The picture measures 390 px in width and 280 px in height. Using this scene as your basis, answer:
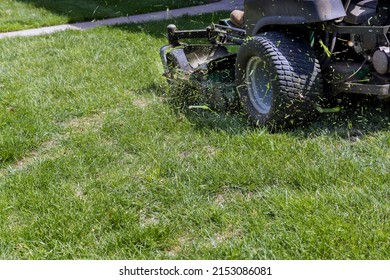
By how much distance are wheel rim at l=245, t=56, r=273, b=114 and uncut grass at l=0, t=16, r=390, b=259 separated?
7.1 inches

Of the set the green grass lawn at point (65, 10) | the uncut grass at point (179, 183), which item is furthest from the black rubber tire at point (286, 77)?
Answer: the green grass lawn at point (65, 10)

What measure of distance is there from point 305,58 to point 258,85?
1.86 ft

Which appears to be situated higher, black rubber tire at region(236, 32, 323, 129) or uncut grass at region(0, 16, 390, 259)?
black rubber tire at region(236, 32, 323, 129)

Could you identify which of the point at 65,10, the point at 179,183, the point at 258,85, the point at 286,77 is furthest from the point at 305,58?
the point at 65,10

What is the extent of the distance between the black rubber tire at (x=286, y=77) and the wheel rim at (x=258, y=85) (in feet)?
0.04

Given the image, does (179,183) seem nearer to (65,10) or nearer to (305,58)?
(305,58)

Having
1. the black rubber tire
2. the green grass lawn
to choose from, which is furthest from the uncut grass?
the green grass lawn

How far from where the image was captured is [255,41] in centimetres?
434

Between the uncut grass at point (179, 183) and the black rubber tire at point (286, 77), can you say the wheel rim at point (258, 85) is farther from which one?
the uncut grass at point (179, 183)

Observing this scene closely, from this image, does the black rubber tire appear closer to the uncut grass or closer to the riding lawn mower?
the riding lawn mower

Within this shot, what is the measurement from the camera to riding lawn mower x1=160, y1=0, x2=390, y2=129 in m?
3.90

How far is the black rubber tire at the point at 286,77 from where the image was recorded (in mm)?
4090

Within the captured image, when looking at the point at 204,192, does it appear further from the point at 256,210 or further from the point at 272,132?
the point at 272,132

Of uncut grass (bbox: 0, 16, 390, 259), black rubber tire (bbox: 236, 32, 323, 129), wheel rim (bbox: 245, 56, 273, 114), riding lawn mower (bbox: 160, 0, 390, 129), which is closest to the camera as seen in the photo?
uncut grass (bbox: 0, 16, 390, 259)
